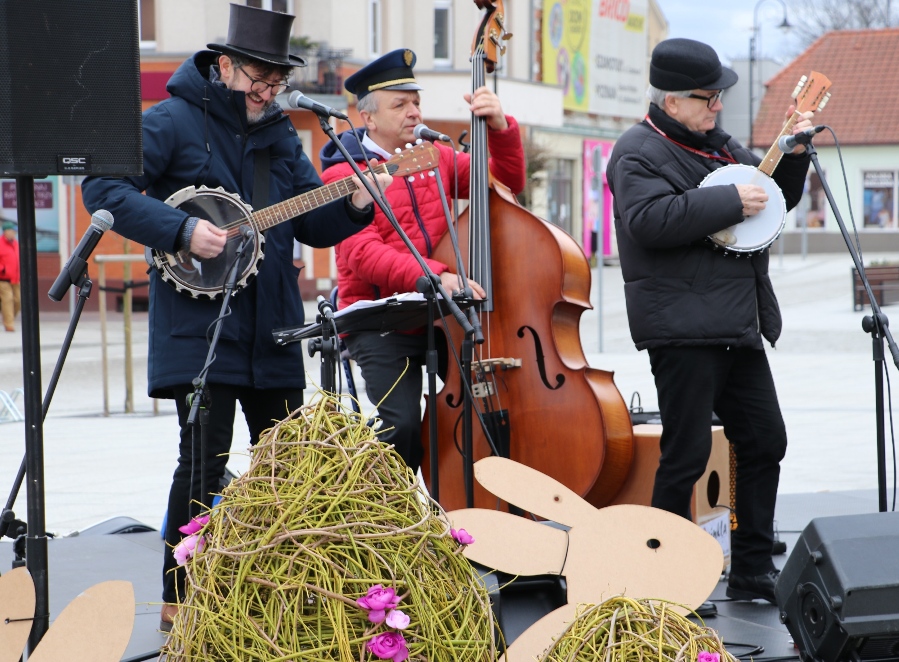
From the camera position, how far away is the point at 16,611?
265cm

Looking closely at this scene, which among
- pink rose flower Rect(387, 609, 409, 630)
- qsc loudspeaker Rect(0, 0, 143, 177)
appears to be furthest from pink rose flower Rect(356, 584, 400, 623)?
qsc loudspeaker Rect(0, 0, 143, 177)

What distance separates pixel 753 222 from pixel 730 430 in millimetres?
740

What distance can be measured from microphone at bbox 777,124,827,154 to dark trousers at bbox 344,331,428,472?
4.81 ft

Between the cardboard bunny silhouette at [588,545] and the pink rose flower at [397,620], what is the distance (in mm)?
848

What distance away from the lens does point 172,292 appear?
12.2ft

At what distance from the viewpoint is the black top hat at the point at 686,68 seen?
387 centimetres

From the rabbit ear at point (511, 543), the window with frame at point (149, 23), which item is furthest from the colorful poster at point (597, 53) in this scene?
the rabbit ear at point (511, 543)

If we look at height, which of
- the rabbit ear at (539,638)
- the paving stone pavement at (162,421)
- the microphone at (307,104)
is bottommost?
the paving stone pavement at (162,421)

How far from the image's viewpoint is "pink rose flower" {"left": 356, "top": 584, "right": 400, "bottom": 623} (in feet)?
6.58

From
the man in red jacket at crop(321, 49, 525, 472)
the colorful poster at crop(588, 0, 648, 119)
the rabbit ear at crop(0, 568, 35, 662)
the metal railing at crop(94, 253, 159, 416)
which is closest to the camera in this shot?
the rabbit ear at crop(0, 568, 35, 662)

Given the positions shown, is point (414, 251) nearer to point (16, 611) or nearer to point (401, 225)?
point (401, 225)

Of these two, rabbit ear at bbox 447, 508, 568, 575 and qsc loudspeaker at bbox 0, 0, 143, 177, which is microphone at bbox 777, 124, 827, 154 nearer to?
rabbit ear at bbox 447, 508, 568, 575

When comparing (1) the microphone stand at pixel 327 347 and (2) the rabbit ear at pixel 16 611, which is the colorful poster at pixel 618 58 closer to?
(1) the microphone stand at pixel 327 347

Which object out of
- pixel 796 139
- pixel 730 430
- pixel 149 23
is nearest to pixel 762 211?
pixel 796 139
